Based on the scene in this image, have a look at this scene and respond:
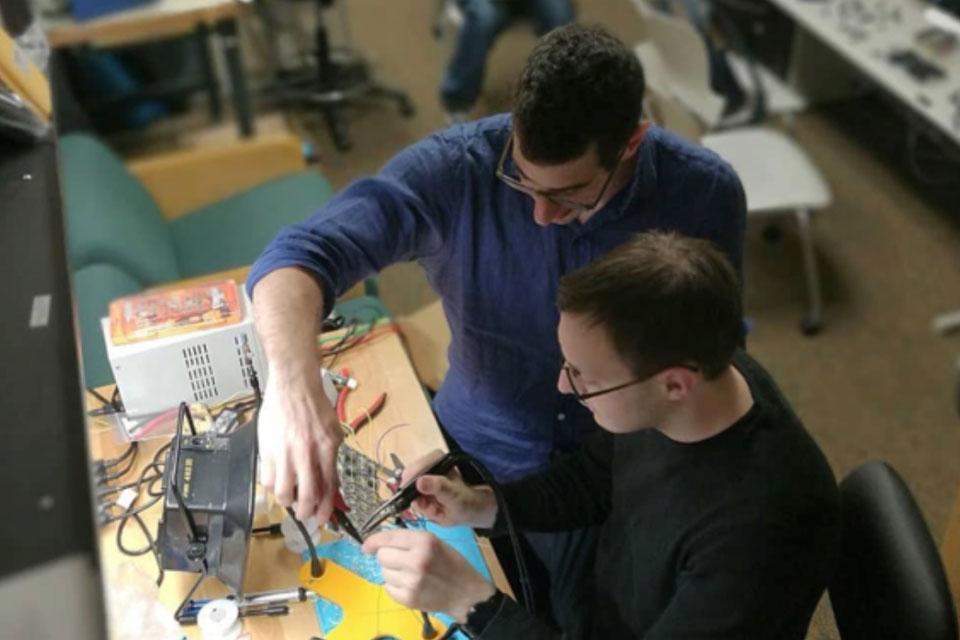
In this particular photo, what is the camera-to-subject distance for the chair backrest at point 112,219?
238cm

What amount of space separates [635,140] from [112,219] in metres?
1.56

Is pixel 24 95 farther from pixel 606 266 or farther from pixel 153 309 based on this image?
pixel 606 266

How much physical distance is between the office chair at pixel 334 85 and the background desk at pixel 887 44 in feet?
5.13

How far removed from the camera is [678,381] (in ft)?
3.91

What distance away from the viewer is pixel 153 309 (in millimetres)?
1527

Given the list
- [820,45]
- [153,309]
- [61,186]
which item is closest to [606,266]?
[61,186]

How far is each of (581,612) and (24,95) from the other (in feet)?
3.80

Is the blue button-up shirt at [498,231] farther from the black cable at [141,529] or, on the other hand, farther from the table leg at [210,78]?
the table leg at [210,78]

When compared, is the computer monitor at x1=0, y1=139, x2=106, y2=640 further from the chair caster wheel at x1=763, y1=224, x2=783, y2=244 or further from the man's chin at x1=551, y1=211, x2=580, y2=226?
the chair caster wheel at x1=763, y1=224, x2=783, y2=244

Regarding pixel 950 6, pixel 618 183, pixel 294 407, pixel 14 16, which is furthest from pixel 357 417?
pixel 950 6

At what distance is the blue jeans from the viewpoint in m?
3.51

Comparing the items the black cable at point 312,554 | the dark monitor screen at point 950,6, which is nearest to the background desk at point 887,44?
the dark monitor screen at point 950,6

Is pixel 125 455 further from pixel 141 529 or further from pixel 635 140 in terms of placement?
pixel 635 140

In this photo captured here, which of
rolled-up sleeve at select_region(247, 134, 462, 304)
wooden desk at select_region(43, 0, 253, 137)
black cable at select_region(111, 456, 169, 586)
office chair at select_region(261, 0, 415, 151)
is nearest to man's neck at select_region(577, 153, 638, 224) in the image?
rolled-up sleeve at select_region(247, 134, 462, 304)
